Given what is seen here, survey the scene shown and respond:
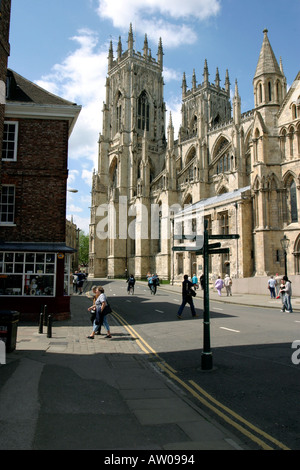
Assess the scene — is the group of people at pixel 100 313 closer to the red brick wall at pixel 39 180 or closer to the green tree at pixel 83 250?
the red brick wall at pixel 39 180

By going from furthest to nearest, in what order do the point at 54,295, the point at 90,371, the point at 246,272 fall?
1. the point at 246,272
2. the point at 54,295
3. the point at 90,371

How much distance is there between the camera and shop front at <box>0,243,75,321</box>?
1444 cm

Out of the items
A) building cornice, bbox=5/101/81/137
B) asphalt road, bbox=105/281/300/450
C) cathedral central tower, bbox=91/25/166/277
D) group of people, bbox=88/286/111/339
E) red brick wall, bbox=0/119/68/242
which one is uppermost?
cathedral central tower, bbox=91/25/166/277

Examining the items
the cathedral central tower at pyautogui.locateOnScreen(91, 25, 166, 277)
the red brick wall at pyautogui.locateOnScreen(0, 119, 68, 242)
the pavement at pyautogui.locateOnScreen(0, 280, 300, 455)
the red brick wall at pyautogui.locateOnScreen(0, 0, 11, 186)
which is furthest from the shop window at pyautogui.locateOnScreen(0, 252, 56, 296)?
the cathedral central tower at pyautogui.locateOnScreen(91, 25, 166, 277)

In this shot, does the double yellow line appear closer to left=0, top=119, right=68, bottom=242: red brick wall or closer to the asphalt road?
the asphalt road

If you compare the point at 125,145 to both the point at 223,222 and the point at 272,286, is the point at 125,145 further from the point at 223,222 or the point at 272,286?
the point at 272,286

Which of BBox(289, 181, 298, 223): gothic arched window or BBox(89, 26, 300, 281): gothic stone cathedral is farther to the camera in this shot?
BBox(89, 26, 300, 281): gothic stone cathedral

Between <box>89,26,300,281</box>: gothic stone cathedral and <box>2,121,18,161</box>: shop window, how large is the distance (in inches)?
808

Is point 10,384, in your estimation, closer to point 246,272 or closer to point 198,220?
point 246,272

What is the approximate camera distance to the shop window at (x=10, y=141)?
15.5 meters

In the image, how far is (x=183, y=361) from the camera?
8164 millimetres

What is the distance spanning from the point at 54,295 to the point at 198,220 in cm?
2575

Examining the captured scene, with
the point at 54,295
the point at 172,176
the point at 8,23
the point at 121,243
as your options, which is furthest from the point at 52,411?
the point at 121,243

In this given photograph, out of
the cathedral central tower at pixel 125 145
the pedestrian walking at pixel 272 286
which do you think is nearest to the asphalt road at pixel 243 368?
the pedestrian walking at pixel 272 286
